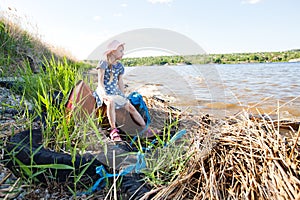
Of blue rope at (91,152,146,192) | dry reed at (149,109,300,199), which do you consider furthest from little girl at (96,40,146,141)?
dry reed at (149,109,300,199)

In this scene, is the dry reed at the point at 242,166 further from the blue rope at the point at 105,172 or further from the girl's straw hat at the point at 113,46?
the girl's straw hat at the point at 113,46

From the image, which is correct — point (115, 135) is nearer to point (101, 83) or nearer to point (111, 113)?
point (111, 113)

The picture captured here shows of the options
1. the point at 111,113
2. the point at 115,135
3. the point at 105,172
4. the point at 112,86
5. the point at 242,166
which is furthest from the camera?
the point at 112,86

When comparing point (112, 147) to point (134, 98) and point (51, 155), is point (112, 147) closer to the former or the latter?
point (51, 155)

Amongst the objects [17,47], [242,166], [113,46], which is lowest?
[242,166]

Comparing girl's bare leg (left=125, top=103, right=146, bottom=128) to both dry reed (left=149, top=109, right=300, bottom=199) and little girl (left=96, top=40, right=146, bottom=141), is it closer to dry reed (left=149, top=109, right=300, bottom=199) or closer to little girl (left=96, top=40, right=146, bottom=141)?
little girl (left=96, top=40, right=146, bottom=141)

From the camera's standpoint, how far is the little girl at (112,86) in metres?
2.12

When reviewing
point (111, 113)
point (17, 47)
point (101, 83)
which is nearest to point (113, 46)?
point (101, 83)

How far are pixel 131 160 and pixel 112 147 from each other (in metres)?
0.29

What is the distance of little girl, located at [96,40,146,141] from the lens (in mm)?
2125

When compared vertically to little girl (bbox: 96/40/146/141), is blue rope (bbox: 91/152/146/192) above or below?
below

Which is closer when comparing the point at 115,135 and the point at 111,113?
the point at 115,135

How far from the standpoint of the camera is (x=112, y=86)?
2.36 meters

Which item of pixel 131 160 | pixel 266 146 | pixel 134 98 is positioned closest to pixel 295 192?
pixel 266 146
